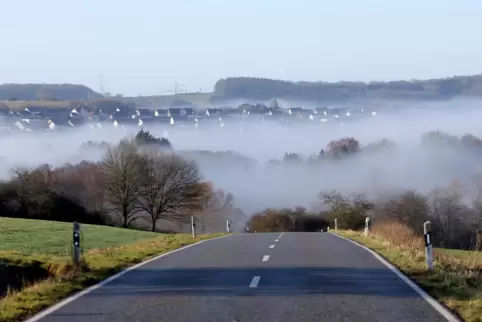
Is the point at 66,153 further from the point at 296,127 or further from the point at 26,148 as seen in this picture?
the point at 296,127

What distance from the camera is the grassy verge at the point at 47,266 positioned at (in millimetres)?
12094

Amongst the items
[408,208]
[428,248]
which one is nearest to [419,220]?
[408,208]

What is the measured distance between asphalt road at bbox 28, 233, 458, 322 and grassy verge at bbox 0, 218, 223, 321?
520mm

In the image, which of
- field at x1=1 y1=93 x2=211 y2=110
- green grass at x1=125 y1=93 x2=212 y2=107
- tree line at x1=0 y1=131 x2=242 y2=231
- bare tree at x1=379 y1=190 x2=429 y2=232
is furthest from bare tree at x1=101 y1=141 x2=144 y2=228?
bare tree at x1=379 y1=190 x2=429 y2=232

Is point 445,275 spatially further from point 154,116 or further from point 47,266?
point 154,116

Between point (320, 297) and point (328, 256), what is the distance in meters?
8.34

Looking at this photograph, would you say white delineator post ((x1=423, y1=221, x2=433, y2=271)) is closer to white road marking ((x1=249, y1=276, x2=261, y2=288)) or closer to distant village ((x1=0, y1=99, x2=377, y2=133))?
white road marking ((x1=249, y1=276, x2=261, y2=288))

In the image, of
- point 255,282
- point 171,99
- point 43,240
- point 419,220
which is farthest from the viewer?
point 171,99

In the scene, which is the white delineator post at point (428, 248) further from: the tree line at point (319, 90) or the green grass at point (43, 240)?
the tree line at point (319, 90)

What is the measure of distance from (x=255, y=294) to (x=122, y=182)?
60600 millimetres

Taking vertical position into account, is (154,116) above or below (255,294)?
below

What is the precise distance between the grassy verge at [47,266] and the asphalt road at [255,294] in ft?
1.71

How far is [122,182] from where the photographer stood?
7212 cm

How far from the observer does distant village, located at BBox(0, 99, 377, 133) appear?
83.9m
